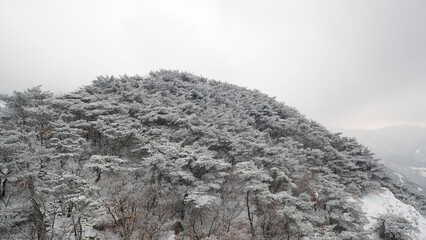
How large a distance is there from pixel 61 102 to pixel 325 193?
20869 mm

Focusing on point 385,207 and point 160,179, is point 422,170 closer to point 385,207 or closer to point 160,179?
point 385,207

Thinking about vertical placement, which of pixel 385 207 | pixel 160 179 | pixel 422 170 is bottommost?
pixel 422 170

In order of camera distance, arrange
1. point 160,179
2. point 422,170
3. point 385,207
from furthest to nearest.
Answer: point 422,170 < point 385,207 < point 160,179

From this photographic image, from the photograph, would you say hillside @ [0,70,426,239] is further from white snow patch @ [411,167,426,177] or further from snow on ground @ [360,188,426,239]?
white snow patch @ [411,167,426,177]

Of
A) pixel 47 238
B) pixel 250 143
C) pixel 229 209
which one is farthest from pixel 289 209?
pixel 47 238

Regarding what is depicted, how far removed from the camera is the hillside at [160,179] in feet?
31.3

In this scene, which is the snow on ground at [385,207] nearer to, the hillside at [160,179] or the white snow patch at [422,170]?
the hillside at [160,179]

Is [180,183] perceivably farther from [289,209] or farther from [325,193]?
[325,193]

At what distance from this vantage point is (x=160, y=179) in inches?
472

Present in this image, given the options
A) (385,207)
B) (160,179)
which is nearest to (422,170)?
(385,207)

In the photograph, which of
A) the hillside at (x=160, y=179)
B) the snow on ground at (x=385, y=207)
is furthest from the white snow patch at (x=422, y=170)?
the snow on ground at (x=385, y=207)

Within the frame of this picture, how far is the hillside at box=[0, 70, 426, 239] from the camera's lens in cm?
954

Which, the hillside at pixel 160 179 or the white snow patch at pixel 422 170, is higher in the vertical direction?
the hillside at pixel 160 179

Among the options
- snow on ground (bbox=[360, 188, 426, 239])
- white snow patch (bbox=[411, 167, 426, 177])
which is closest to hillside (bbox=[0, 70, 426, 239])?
snow on ground (bbox=[360, 188, 426, 239])
